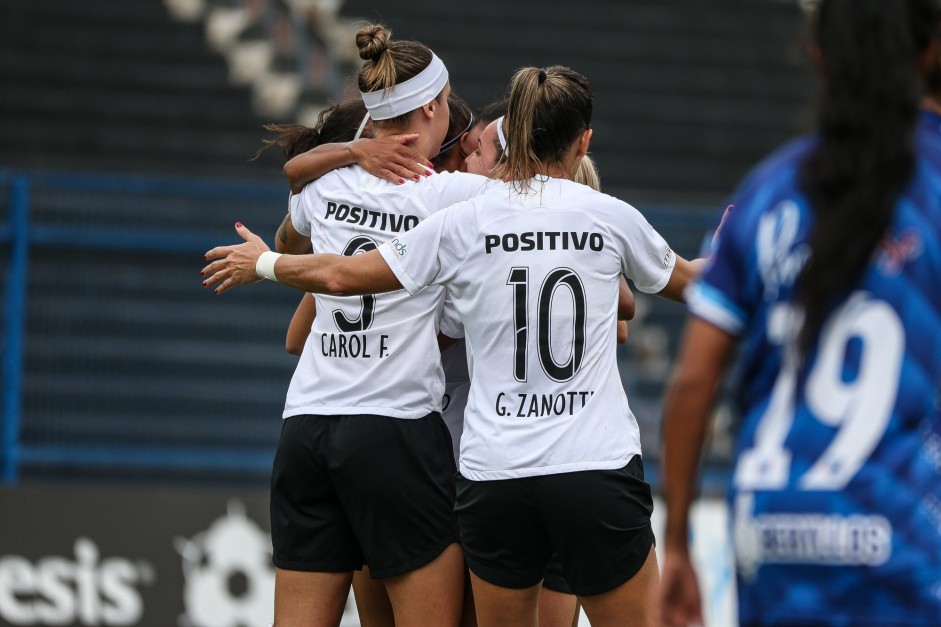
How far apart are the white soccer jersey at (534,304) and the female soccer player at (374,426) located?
38 cm

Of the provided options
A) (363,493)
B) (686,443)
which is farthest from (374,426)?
(686,443)

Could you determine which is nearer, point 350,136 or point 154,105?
point 350,136

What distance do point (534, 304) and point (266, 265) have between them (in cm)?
74

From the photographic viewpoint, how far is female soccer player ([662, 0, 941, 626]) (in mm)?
2236

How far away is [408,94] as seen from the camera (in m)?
3.94

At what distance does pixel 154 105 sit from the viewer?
12773 mm

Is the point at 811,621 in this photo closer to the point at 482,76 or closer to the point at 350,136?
the point at 350,136

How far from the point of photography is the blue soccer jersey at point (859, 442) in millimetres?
2238

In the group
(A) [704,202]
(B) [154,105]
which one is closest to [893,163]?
(A) [704,202]

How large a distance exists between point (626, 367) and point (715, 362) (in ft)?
19.5

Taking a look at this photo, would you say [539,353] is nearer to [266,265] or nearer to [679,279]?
[679,279]

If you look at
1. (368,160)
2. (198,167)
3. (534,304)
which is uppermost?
(368,160)

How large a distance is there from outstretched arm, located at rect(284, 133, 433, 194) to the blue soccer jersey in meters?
1.73

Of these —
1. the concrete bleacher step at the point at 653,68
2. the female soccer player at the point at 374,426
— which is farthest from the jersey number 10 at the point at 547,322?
the concrete bleacher step at the point at 653,68
